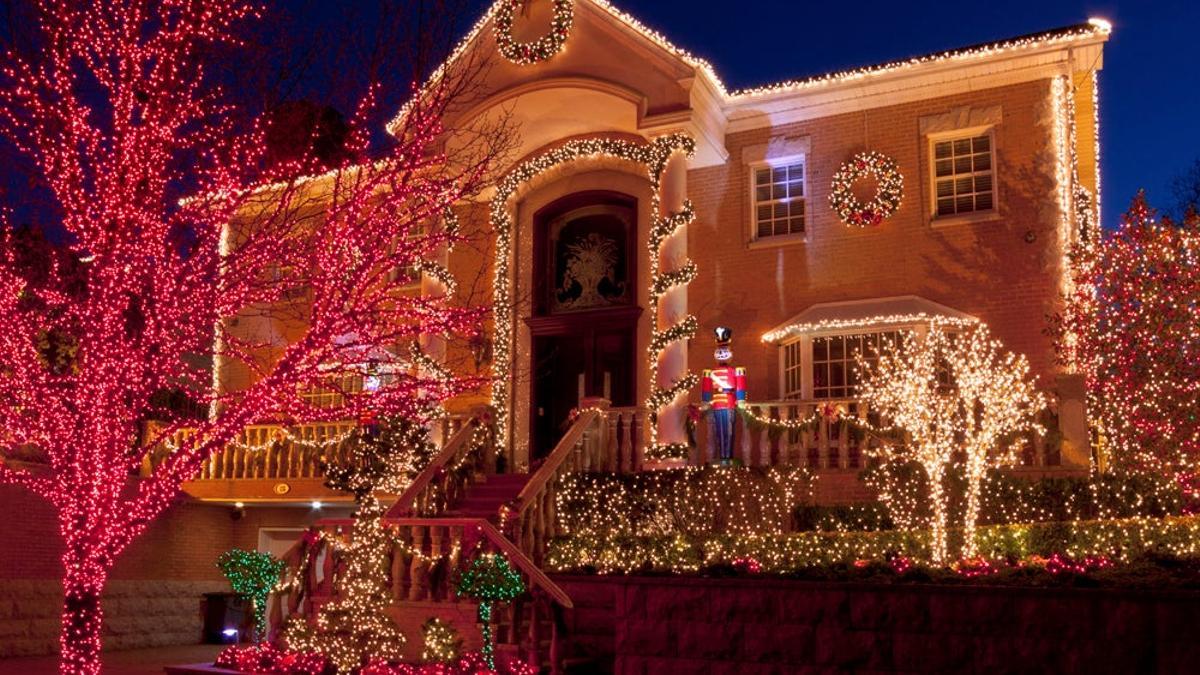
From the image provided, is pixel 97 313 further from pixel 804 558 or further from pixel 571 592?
pixel 804 558

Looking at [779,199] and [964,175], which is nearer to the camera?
[964,175]

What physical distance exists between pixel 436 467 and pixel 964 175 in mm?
9106

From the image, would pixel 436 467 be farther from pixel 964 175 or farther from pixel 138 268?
pixel 964 175

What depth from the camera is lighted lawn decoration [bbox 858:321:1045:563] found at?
525 inches

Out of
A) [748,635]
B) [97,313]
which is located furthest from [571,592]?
[97,313]

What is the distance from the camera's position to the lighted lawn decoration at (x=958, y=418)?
13.3 metres

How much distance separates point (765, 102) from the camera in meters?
18.7

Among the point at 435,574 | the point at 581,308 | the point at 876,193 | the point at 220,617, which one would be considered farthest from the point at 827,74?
the point at 220,617

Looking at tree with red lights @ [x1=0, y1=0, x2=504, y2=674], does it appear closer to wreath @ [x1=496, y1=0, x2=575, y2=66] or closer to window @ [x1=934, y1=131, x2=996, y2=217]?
wreath @ [x1=496, y1=0, x2=575, y2=66]


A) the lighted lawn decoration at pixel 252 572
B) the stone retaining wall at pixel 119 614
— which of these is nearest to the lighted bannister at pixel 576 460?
the lighted lawn decoration at pixel 252 572

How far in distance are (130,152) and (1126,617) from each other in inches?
369

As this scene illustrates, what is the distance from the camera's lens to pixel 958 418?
14.0 metres

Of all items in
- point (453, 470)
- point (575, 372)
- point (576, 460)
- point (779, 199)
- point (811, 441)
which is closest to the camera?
point (811, 441)

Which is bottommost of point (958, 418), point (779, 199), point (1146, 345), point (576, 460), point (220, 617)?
point (220, 617)
